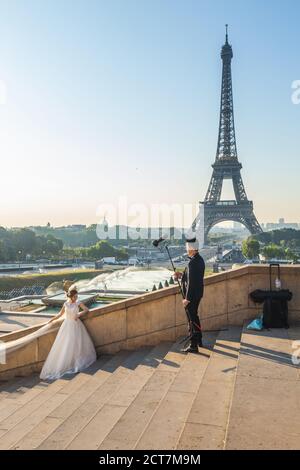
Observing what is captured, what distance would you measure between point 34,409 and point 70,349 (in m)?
1.92

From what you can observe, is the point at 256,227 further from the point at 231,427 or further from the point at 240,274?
the point at 231,427

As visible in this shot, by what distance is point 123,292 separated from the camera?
28.7 meters

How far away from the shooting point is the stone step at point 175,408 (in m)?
3.59

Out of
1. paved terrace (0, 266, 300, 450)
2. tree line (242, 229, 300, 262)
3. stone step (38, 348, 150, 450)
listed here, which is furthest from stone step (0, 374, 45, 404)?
tree line (242, 229, 300, 262)

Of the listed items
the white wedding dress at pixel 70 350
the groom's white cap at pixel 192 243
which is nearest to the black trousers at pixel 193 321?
the groom's white cap at pixel 192 243

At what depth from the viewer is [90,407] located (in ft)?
16.0

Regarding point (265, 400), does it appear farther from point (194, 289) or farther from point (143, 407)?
point (194, 289)

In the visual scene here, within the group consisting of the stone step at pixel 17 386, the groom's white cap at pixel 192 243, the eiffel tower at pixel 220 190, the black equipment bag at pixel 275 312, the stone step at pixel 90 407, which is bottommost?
the stone step at pixel 17 386

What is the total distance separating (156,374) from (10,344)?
12.6 feet

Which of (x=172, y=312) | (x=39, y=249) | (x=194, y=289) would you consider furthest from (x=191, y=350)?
(x=39, y=249)

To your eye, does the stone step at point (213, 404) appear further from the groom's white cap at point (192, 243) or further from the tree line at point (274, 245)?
the tree line at point (274, 245)

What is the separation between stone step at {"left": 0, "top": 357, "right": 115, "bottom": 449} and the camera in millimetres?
4539

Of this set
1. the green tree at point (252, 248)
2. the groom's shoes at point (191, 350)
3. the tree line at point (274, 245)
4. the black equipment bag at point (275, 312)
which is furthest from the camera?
the green tree at point (252, 248)

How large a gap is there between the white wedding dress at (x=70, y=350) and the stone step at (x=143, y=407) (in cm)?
178
